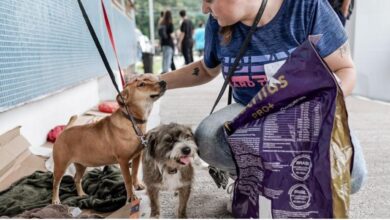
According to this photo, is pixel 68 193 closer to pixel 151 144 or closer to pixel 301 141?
pixel 151 144

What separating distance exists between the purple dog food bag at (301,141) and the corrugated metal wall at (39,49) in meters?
1.53

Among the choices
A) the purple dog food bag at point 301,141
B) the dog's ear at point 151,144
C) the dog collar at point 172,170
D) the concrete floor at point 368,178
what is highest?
the purple dog food bag at point 301,141

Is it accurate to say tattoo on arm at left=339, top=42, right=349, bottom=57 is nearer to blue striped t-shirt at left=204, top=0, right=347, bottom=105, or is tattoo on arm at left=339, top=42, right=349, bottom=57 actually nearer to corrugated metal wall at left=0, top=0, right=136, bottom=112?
blue striped t-shirt at left=204, top=0, right=347, bottom=105

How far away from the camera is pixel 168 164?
5.06 ft

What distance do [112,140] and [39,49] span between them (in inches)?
48.9

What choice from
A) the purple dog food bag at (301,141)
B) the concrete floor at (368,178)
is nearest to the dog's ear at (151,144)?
the concrete floor at (368,178)

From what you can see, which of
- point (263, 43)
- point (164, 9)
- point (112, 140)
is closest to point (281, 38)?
point (263, 43)

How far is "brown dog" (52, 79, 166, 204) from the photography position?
5.54 ft

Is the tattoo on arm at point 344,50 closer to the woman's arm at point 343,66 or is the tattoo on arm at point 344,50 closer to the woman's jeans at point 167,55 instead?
the woman's arm at point 343,66

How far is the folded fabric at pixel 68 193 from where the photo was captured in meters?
1.70

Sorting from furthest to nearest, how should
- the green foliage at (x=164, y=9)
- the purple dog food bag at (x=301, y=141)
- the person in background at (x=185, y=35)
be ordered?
the green foliage at (x=164, y=9) < the person in background at (x=185, y=35) < the purple dog food bag at (x=301, y=141)

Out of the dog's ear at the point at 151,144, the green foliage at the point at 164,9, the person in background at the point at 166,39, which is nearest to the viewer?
the dog's ear at the point at 151,144

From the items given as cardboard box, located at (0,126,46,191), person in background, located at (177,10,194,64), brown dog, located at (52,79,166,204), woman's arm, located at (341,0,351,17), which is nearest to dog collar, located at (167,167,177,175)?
brown dog, located at (52,79,166,204)

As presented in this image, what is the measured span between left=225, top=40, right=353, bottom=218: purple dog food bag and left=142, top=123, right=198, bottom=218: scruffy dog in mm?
435
